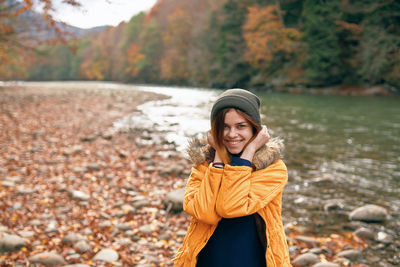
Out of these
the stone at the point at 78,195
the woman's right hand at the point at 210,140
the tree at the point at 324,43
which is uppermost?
the tree at the point at 324,43

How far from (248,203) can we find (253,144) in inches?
14.2

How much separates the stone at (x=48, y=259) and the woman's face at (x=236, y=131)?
98.3 inches

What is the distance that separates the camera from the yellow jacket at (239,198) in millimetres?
1670

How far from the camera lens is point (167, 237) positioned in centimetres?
404

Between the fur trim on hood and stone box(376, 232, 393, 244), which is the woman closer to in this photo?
the fur trim on hood

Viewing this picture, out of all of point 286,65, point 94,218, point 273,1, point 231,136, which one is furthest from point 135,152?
point 273,1

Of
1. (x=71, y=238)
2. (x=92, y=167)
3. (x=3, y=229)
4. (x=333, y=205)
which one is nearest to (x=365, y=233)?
(x=333, y=205)

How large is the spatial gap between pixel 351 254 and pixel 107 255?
307cm

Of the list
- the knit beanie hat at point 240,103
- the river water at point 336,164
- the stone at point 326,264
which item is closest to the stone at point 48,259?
the knit beanie hat at point 240,103

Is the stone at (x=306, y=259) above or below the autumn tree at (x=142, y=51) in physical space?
below

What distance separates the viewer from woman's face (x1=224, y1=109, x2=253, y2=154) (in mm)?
1806

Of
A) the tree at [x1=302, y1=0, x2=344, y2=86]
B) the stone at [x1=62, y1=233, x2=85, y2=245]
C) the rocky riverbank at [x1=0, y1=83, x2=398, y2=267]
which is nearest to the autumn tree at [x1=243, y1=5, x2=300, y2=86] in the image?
the tree at [x1=302, y1=0, x2=344, y2=86]

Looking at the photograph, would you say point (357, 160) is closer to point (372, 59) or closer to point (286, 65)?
point (372, 59)

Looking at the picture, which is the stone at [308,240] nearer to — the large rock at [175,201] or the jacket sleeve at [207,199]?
the large rock at [175,201]
